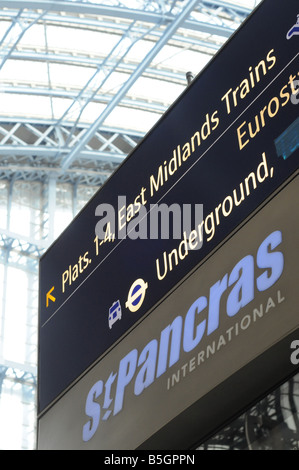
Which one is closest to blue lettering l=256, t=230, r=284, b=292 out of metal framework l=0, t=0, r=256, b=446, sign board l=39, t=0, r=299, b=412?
sign board l=39, t=0, r=299, b=412

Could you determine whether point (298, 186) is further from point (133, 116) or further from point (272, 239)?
point (133, 116)

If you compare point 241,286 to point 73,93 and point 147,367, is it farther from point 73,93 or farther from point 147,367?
point 73,93

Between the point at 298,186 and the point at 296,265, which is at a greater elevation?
the point at 298,186

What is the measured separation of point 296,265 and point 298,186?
0.56 m

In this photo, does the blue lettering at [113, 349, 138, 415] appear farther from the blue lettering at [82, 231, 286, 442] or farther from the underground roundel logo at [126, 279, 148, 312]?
the underground roundel logo at [126, 279, 148, 312]

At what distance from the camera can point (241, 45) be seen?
6.88 meters

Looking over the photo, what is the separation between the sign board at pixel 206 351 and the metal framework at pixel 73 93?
1524 cm

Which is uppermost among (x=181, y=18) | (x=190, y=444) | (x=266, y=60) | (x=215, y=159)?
(x=181, y=18)

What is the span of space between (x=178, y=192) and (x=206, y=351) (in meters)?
1.54

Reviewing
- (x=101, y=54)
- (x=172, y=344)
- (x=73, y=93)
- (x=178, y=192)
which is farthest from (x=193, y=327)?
A: (x=73, y=93)

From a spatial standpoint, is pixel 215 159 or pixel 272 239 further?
pixel 215 159

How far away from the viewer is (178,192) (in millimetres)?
7109

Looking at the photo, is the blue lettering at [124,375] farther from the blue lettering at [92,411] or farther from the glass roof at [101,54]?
the glass roof at [101,54]

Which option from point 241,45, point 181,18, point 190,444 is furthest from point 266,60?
point 181,18
